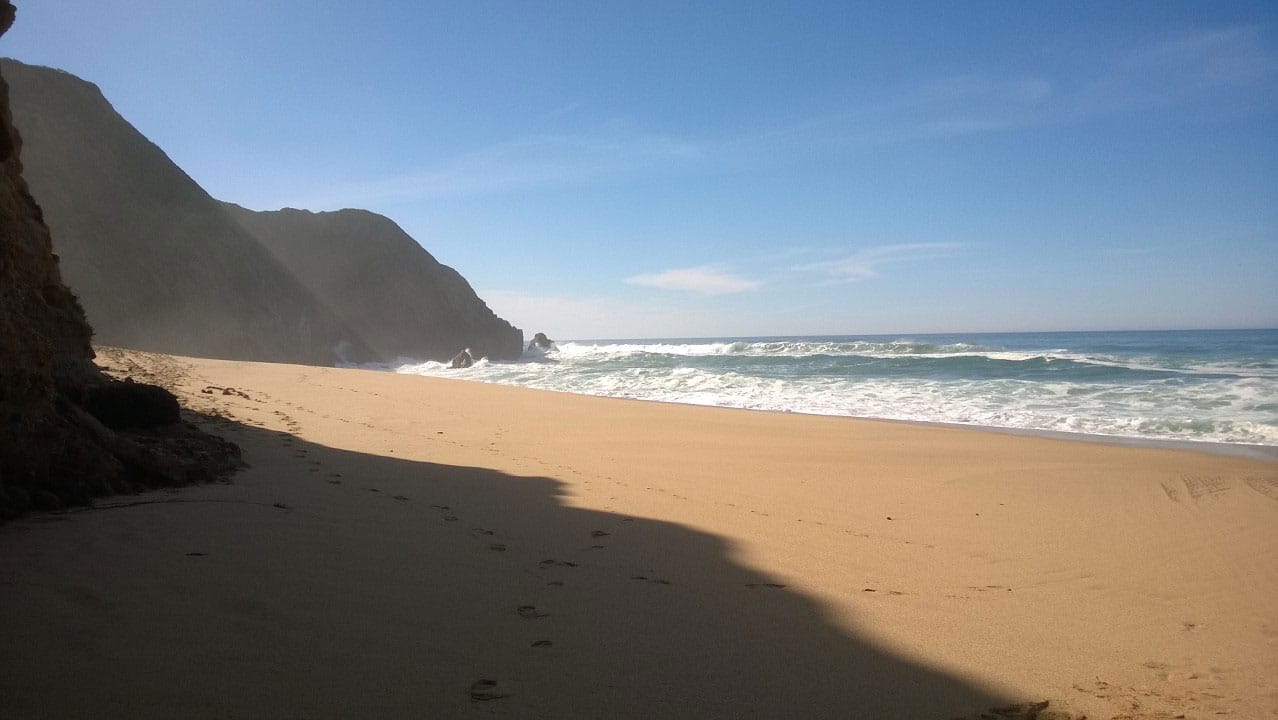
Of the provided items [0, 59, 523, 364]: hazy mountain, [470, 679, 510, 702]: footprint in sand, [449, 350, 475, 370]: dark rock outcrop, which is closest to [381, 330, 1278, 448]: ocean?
[449, 350, 475, 370]: dark rock outcrop

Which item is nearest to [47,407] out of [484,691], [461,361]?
[484,691]

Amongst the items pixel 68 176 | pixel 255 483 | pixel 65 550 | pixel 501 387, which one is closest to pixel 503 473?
pixel 255 483

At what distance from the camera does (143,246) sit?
3216 centimetres

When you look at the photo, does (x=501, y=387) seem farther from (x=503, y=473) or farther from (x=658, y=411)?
(x=503, y=473)

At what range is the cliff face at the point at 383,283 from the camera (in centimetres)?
5175

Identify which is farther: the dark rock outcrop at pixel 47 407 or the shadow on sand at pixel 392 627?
the dark rock outcrop at pixel 47 407

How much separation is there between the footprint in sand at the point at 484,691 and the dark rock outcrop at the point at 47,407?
2331 mm

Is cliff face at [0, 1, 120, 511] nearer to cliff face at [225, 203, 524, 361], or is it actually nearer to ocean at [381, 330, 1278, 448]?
ocean at [381, 330, 1278, 448]

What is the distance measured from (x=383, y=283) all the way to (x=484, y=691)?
182ft

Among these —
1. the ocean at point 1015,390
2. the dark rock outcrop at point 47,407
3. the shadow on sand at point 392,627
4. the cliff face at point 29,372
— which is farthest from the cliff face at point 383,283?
the shadow on sand at point 392,627

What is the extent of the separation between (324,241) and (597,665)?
60.0 metres

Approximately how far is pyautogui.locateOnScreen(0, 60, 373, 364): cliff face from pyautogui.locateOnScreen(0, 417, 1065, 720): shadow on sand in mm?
32240

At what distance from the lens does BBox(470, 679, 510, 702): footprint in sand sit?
1.89 m

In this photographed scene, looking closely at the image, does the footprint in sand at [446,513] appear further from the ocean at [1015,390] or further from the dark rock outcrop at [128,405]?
the ocean at [1015,390]
